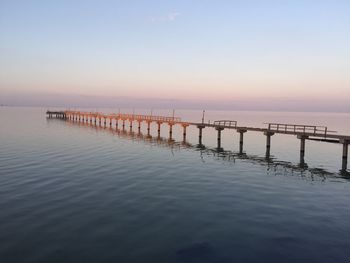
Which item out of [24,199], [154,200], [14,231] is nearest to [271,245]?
[154,200]

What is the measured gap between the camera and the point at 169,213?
48.4ft

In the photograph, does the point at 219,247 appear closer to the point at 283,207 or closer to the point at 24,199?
the point at 283,207

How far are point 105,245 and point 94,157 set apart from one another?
2102 centimetres

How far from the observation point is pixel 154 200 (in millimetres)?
16734

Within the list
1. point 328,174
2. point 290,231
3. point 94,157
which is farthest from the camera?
point 94,157

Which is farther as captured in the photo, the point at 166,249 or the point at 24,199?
the point at 24,199

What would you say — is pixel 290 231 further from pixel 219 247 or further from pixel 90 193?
pixel 90 193

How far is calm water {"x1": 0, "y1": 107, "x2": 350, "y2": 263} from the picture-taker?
35.3ft

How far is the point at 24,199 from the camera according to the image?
16.2 metres

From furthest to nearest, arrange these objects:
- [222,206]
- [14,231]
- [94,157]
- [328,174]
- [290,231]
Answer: [94,157]
[328,174]
[222,206]
[290,231]
[14,231]

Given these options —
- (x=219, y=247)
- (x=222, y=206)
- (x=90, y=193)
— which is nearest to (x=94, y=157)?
(x=90, y=193)

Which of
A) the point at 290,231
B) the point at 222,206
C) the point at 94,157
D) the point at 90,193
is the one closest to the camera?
the point at 290,231

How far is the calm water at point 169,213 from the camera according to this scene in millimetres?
10758

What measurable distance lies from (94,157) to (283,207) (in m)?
20.3
